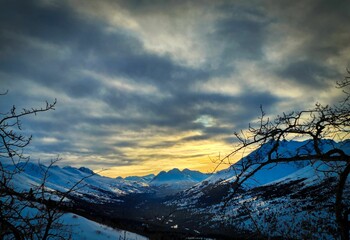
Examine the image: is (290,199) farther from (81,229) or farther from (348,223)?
(348,223)

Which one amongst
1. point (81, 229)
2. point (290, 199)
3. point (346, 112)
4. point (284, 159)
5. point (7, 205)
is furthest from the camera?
point (290, 199)

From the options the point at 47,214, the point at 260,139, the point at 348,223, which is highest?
the point at 260,139

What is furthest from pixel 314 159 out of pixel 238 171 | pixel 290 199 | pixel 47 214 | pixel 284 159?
pixel 290 199

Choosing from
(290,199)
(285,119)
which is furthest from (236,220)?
(285,119)

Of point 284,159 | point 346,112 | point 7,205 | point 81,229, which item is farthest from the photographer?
point 81,229

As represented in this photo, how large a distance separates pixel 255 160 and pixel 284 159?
459 mm

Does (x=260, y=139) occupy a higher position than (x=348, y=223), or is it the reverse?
(x=260, y=139)

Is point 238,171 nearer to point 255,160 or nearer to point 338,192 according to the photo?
point 255,160

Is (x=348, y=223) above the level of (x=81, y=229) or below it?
above

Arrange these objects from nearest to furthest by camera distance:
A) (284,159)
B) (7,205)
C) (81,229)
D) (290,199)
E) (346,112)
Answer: (7,205) → (284,159) → (346,112) → (81,229) → (290,199)

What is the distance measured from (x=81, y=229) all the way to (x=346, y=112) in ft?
241

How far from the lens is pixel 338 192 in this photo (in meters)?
3.69

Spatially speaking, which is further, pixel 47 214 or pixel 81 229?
pixel 81 229

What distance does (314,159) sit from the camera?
3830 mm
